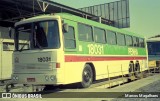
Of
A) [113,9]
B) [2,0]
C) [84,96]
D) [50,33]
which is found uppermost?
[113,9]

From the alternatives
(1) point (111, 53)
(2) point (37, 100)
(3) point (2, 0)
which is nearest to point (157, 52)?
(1) point (111, 53)

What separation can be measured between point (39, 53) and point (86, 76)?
2826 millimetres

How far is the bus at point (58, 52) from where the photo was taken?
11337 mm

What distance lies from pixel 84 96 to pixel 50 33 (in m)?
2.83

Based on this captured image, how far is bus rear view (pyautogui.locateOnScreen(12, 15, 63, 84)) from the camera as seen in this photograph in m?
11.3

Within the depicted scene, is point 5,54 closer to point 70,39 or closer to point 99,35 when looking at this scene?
point 99,35

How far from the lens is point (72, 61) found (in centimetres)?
1214

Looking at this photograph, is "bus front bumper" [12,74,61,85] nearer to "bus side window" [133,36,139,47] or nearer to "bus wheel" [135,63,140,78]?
"bus wheel" [135,63,140,78]

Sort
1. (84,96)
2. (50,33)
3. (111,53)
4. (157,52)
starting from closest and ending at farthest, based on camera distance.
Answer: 1. (84,96)
2. (50,33)
3. (111,53)
4. (157,52)

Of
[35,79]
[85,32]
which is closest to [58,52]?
[35,79]

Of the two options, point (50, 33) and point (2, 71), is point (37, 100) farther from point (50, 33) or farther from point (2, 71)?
point (2, 71)

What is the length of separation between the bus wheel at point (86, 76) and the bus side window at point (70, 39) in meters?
1.53

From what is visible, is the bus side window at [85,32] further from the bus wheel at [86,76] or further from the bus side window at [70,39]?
the bus wheel at [86,76]

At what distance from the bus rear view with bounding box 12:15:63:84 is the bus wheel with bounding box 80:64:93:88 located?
2.04 metres
